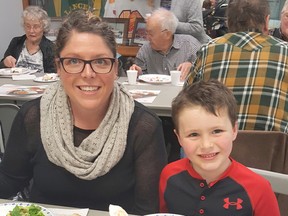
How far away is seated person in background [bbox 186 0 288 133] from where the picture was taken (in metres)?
1.73

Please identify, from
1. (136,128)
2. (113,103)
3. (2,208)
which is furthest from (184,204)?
(2,208)

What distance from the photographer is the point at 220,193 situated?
1.18 metres

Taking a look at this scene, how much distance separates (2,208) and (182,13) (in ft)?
9.26

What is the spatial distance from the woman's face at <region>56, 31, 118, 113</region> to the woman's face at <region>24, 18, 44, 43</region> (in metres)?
2.36

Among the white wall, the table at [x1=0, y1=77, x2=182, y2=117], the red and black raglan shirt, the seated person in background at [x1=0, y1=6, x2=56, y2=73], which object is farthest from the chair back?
the white wall

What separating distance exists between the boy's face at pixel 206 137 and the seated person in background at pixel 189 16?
2443 mm

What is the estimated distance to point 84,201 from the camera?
136 centimetres

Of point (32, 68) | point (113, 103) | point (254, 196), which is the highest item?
point (113, 103)

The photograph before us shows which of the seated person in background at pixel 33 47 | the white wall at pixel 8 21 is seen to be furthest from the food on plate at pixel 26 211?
the white wall at pixel 8 21

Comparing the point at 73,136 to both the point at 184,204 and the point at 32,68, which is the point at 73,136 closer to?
the point at 184,204

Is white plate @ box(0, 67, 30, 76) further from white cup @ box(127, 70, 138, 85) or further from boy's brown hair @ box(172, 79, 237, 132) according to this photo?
boy's brown hair @ box(172, 79, 237, 132)

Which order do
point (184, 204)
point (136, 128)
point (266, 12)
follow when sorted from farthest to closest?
point (266, 12), point (136, 128), point (184, 204)

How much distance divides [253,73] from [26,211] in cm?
118

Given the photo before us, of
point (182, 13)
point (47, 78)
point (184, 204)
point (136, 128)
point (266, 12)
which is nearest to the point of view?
point (184, 204)
